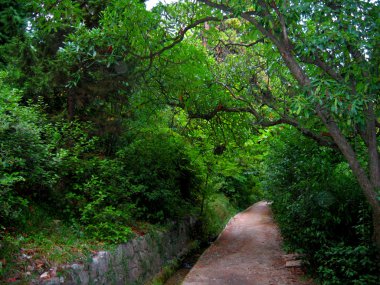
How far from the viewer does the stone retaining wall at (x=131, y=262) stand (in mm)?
5480

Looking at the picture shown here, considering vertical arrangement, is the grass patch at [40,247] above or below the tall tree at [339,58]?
below

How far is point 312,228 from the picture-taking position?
23.6ft

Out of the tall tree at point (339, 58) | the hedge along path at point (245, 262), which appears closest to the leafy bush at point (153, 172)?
the hedge along path at point (245, 262)

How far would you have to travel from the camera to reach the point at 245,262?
991 centimetres

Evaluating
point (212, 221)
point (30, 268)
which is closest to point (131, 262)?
point (30, 268)

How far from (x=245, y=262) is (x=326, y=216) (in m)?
3.76

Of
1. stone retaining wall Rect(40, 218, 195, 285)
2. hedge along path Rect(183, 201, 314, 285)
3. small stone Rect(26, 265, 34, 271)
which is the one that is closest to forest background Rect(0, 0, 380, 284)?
small stone Rect(26, 265, 34, 271)

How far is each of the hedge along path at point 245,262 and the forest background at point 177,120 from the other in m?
0.91

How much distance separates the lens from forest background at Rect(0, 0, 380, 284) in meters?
5.39

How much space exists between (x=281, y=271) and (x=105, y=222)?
4702 millimetres

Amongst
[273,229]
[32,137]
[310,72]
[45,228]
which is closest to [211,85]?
[310,72]

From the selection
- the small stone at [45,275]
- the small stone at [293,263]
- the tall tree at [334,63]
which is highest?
the tall tree at [334,63]

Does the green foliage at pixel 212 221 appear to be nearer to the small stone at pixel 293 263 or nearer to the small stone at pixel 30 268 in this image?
the small stone at pixel 293 263

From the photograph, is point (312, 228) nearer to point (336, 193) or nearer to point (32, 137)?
point (336, 193)
